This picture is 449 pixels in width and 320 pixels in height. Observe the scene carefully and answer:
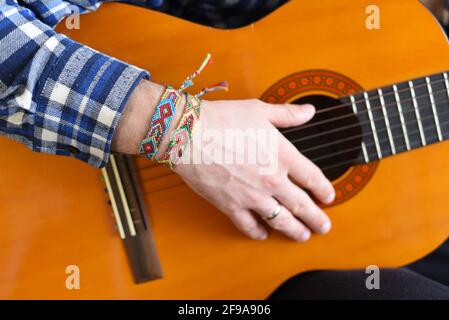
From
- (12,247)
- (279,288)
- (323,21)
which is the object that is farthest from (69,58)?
(279,288)

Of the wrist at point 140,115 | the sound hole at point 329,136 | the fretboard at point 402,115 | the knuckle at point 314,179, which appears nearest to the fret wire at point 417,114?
the fretboard at point 402,115

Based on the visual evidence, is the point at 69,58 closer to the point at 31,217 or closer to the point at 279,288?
the point at 31,217

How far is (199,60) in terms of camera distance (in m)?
0.86

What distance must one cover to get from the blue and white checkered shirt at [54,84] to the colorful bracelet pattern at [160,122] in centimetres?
5

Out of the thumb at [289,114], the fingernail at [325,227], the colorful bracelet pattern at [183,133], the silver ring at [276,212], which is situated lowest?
the fingernail at [325,227]

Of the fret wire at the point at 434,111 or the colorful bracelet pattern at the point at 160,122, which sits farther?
the fret wire at the point at 434,111

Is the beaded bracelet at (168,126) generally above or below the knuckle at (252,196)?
above

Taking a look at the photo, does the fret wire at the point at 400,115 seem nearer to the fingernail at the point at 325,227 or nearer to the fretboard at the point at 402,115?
the fretboard at the point at 402,115

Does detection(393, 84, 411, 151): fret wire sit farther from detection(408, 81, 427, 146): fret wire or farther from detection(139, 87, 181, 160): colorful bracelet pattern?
detection(139, 87, 181, 160): colorful bracelet pattern

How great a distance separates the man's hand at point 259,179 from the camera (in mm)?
Answer: 784

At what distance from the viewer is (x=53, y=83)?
0.71 metres

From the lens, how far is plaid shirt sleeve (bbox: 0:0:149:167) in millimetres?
699

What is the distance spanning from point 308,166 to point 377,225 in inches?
8.0

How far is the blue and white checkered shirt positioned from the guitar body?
0.40 ft
